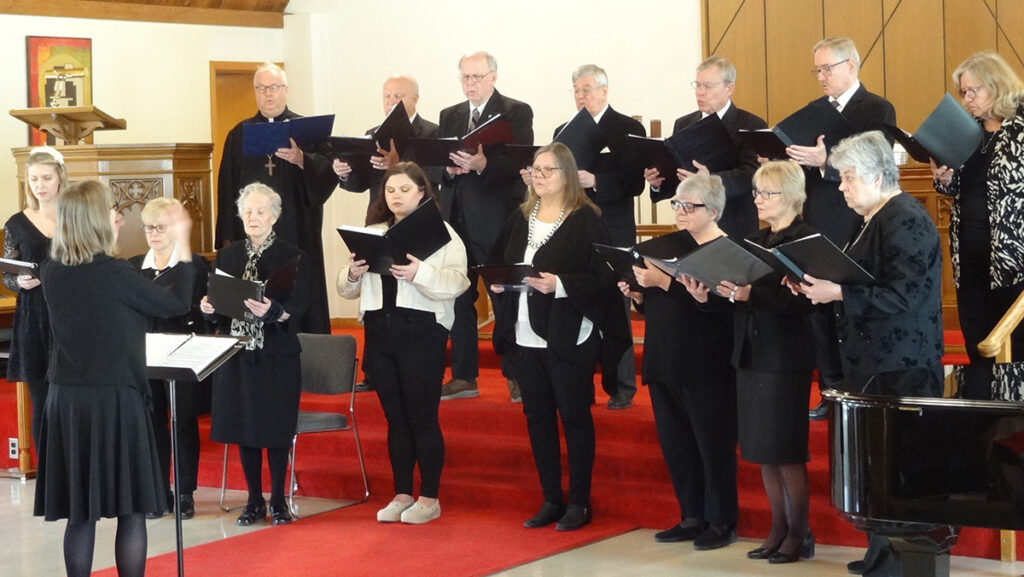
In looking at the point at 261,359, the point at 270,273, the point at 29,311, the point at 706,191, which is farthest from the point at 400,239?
the point at 29,311

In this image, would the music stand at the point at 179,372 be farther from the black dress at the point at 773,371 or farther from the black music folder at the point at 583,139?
the black music folder at the point at 583,139

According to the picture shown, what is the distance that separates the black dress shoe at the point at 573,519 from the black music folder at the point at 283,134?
2.06m

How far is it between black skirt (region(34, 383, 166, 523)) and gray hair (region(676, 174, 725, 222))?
2069mm

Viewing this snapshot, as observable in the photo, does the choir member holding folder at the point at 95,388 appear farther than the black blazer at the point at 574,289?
No

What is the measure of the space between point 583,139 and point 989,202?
185cm

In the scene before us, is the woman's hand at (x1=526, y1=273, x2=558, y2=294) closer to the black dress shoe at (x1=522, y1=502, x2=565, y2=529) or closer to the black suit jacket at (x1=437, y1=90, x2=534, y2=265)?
the black dress shoe at (x1=522, y1=502, x2=565, y2=529)

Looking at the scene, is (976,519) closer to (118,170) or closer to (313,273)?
(313,273)

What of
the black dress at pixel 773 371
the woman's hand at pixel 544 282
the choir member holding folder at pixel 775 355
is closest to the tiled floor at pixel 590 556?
Result: the choir member holding folder at pixel 775 355

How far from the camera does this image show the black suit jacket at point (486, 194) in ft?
21.7

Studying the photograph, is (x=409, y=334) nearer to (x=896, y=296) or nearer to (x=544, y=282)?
(x=544, y=282)

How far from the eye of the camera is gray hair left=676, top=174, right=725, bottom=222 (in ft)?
16.8

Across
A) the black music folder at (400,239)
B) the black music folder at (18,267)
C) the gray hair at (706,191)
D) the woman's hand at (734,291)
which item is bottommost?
the woman's hand at (734,291)

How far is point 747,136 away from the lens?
5.35 m

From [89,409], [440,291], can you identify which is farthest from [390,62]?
[89,409]
